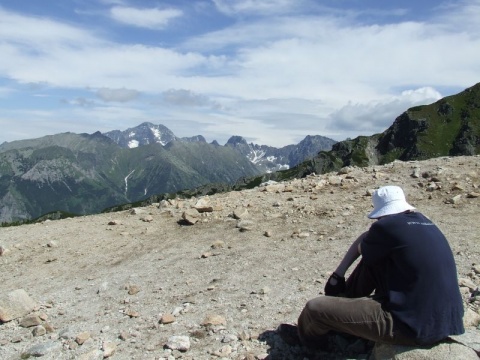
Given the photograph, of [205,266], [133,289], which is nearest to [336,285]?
[205,266]

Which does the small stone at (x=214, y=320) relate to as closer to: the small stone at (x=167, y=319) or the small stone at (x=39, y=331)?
the small stone at (x=167, y=319)

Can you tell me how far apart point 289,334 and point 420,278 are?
112 inches

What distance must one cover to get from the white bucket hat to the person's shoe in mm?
2720

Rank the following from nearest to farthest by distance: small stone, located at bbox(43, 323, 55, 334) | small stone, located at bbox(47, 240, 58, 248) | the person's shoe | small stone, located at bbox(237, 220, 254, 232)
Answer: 1. the person's shoe
2. small stone, located at bbox(43, 323, 55, 334)
3. small stone, located at bbox(237, 220, 254, 232)
4. small stone, located at bbox(47, 240, 58, 248)

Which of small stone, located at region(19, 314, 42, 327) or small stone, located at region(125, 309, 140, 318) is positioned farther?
small stone, located at region(19, 314, 42, 327)

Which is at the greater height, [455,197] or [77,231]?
[455,197]

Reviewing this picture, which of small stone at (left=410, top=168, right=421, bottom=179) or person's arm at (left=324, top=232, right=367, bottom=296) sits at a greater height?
small stone at (left=410, top=168, right=421, bottom=179)

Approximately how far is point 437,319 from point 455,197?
10.8 m

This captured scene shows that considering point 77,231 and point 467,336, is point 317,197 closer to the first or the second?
point 77,231

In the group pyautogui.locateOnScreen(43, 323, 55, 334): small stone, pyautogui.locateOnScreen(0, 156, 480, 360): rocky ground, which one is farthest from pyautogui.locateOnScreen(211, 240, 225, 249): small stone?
pyautogui.locateOnScreen(43, 323, 55, 334): small stone

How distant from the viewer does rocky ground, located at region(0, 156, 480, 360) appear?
9125mm

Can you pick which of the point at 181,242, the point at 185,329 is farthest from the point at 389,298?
the point at 181,242

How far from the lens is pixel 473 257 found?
1182cm

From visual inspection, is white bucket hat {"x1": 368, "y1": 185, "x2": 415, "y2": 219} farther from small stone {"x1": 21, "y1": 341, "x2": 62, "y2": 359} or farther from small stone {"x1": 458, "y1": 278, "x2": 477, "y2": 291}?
small stone {"x1": 21, "y1": 341, "x2": 62, "y2": 359}
